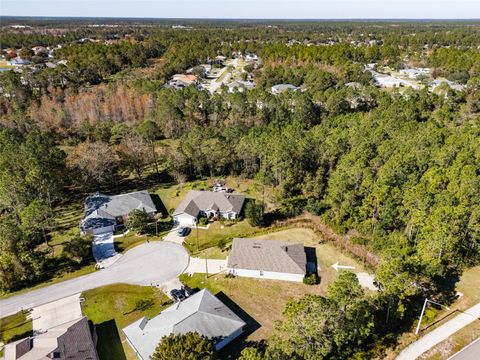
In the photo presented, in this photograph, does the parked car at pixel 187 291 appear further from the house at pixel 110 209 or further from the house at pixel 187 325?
the house at pixel 110 209

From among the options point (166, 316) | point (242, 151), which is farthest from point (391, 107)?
point (166, 316)

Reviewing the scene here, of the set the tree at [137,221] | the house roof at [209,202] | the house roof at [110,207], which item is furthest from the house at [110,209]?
the house roof at [209,202]

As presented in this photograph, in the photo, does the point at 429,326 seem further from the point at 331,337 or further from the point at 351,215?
the point at 351,215

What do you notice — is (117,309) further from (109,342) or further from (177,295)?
(177,295)

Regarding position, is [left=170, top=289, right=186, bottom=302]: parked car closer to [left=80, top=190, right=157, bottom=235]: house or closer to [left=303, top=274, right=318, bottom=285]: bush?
[left=303, top=274, right=318, bottom=285]: bush

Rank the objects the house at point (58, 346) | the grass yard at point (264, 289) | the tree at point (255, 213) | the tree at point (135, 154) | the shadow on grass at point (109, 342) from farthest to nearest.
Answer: the tree at point (135, 154)
the tree at point (255, 213)
the grass yard at point (264, 289)
the shadow on grass at point (109, 342)
the house at point (58, 346)

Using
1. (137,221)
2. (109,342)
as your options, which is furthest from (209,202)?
(109,342)
